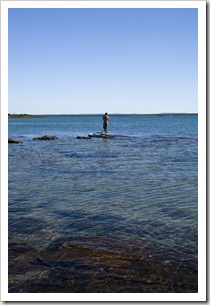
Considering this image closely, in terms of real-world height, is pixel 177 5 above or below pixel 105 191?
above

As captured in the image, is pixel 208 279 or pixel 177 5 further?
pixel 177 5

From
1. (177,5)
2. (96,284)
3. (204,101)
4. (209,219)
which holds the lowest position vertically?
(96,284)

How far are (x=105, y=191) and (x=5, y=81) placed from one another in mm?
9012

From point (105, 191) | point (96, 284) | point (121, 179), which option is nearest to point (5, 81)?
point (96, 284)

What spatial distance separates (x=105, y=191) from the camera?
15.5 meters

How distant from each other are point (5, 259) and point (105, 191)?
882cm

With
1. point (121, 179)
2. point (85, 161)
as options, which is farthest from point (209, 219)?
point (85, 161)

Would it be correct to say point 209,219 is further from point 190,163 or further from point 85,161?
point 85,161

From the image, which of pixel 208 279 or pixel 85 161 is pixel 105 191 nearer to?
pixel 208 279

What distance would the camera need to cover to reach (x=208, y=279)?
6.58 metres

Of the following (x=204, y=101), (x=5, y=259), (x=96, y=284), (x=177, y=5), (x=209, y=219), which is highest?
(x=177, y=5)

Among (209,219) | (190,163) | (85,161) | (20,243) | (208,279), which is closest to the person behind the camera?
(208,279)

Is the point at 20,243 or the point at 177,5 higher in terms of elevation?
the point at 177,5

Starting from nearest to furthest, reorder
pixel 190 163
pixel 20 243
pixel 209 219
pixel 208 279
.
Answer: pixel 208 279, pixel 209 219, pixel 20 243, pixel 190 163
